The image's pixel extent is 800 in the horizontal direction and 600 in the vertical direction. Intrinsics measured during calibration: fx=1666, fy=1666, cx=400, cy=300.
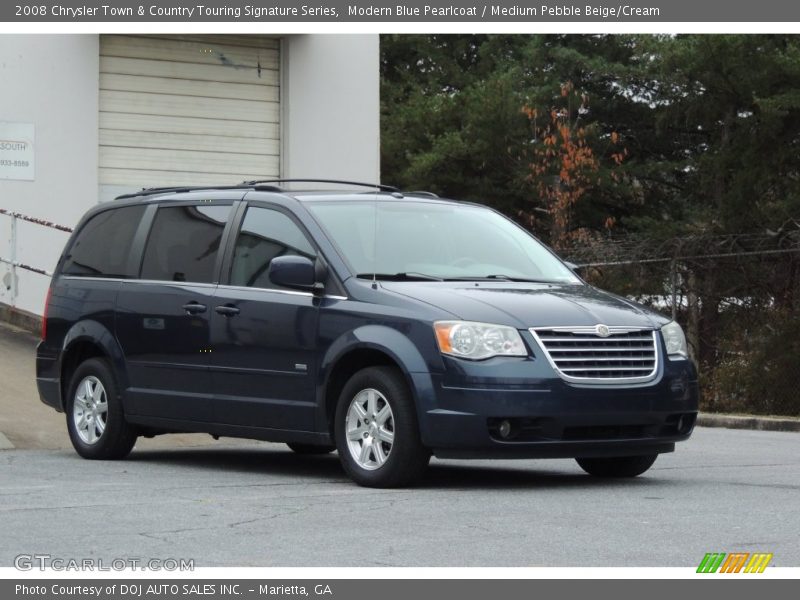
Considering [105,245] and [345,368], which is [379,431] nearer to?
[345,368]

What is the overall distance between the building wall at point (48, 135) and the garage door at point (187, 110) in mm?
300

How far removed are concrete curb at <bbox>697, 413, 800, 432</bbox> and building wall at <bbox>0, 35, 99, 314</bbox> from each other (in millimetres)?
7755

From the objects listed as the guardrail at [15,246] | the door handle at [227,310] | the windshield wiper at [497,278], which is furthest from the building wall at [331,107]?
the windshield wiper at [497,278]

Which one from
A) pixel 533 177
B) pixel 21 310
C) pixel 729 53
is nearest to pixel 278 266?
pixel 21 310

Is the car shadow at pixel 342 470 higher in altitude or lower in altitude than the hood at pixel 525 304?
lower

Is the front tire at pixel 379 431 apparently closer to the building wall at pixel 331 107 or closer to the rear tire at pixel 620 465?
the rear tire at pixel 620 465

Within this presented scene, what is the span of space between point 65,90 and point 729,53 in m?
14.0

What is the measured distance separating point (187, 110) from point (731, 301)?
713 centimetres

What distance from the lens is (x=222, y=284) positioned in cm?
1112

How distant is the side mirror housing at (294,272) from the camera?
33.5ft

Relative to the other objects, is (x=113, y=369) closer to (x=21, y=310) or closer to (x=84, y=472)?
(x=84, y=472)

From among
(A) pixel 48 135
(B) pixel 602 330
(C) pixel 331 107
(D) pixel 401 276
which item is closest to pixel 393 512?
(B) pixel 602 330

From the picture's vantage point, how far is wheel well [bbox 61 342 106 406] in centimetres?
1238

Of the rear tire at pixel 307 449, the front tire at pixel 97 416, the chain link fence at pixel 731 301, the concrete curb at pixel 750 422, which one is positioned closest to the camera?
the front tire at pixel 97 416
